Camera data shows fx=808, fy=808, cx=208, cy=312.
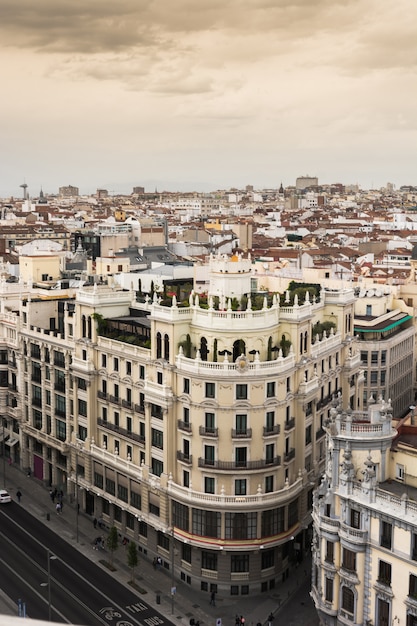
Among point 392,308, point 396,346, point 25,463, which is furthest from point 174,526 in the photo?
point 392,308

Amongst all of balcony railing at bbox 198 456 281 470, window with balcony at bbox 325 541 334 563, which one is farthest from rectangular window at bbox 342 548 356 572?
balcony railing at bbox 198 456 281 470

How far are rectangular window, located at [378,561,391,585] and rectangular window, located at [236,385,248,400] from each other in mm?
20151

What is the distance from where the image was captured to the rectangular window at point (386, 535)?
172 feet

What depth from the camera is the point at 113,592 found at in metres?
70.1

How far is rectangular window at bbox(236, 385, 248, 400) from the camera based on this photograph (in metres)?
68.9

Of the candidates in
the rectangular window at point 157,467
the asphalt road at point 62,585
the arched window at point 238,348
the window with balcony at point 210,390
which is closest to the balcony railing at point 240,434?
the window with balcony at point 210,390

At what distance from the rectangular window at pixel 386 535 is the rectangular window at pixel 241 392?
63.6 feet

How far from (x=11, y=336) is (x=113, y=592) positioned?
127 feet

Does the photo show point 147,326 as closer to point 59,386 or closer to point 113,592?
point 59,386

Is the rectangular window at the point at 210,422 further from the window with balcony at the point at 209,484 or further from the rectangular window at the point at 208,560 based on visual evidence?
the rectangular window at the point at 208,560

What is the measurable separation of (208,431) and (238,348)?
7597 millimetres

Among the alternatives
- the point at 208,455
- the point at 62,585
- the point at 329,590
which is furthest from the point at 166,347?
the point at 329,590

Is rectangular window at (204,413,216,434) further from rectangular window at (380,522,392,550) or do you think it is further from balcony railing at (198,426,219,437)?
rectangular window at (380,522,392,550)

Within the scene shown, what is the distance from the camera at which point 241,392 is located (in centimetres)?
6906
